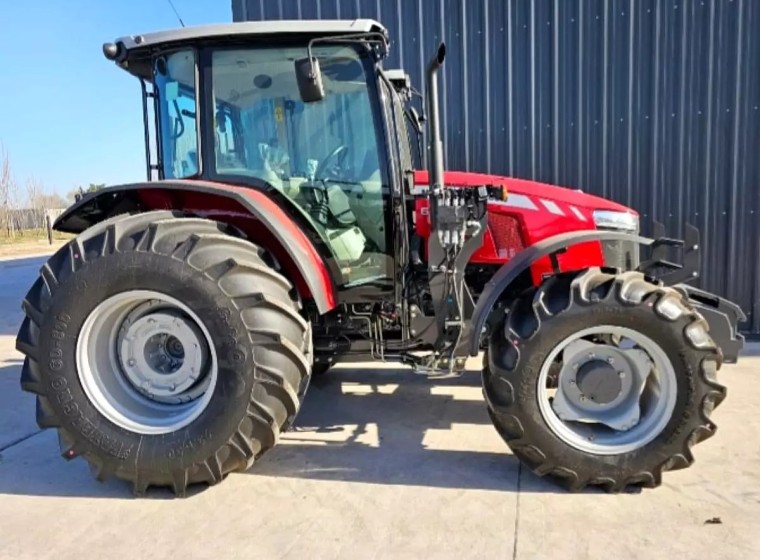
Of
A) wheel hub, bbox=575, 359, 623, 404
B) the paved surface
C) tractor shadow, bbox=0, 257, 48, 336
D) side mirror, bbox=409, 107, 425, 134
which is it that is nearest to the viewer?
the paved surface

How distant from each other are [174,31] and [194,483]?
7.34ft

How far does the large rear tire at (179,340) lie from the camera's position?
2645 mm

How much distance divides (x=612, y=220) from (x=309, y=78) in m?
1.82

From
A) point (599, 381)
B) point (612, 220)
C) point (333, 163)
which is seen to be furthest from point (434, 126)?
point (599, 381)

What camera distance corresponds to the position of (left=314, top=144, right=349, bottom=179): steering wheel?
305 centimetres

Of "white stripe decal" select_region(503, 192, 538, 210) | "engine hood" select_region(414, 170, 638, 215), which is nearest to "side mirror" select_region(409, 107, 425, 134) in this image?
"engine hood" select_region(414, 170, 638, 215)

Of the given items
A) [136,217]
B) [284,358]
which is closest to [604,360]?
[284,358]

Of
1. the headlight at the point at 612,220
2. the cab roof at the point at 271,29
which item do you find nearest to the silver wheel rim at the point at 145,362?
the cab roof at the point at 271,29

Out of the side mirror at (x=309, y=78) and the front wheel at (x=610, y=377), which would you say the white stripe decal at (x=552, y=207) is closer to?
the front wheel at (x=610, y=377)

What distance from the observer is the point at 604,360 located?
9.09 feet

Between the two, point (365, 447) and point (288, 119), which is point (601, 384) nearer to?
point (365, 447)

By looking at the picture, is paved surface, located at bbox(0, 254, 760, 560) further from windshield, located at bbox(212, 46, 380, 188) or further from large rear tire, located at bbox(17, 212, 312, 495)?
windshield, located at bbox(212, 46, 380, 188)

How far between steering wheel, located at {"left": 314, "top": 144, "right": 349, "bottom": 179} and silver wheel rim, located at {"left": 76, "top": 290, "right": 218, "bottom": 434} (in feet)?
3.22

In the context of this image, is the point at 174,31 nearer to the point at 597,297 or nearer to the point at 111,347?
the point at 111,347
